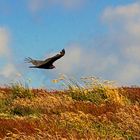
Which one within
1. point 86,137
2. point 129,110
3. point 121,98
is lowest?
point 86,137

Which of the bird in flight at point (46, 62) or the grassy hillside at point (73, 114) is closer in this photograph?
the grassy hillside at point (73, 114)

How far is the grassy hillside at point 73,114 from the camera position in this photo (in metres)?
10.1

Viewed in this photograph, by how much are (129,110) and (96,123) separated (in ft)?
3.77

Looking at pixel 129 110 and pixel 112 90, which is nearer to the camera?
pixel 129 110

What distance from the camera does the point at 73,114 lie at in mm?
11688

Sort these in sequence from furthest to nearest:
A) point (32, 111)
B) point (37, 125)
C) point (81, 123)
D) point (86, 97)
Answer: point (86, 97), point (32, 111), point (37, 125), point (81, 123)

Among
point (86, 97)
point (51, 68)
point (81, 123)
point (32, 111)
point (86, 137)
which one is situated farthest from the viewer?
point (86, 97)

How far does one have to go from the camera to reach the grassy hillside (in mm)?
10086

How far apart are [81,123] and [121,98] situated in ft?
21.2

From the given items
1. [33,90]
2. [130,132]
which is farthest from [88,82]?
[130,132]

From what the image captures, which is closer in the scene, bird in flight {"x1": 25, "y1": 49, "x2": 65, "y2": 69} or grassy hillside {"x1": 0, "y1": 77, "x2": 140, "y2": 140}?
grassy hillside {"x1": 0, "y1": 77, "x2": 140, "y2": 140}

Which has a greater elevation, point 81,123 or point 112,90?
point 112,90

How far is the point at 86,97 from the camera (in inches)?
730

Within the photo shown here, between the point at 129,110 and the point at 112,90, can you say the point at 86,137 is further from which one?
the point at 112,90
